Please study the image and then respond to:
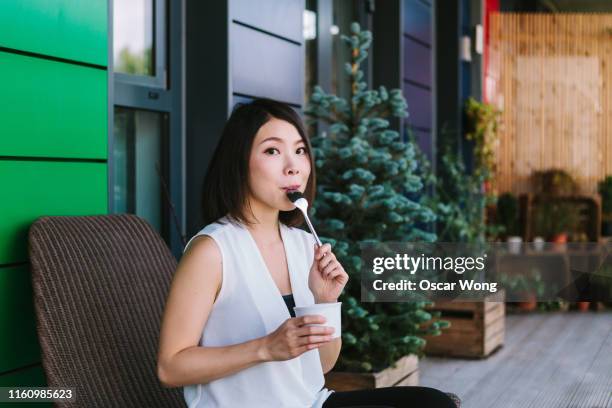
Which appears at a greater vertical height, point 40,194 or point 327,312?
point 40,194

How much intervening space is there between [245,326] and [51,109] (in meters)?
0.83

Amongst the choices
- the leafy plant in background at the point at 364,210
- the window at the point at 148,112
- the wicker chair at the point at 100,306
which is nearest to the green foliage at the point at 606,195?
the leafy plant in background at the point at 364,210

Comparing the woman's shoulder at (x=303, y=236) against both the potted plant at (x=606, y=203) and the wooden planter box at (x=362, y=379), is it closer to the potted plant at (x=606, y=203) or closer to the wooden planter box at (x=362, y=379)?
the wooden planter box at (x=362, y=379)

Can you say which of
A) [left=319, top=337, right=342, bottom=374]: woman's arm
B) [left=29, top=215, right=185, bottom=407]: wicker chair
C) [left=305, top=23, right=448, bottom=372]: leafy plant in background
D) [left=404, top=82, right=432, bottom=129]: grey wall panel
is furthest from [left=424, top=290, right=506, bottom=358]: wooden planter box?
[left=319, top=337, right=342, bottom=374]: woman's arm

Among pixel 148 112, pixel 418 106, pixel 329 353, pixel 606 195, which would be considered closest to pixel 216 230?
pixel 329 353

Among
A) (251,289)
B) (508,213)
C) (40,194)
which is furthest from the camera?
(508,213)

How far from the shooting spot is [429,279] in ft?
13.3

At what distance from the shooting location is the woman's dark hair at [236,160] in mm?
1617

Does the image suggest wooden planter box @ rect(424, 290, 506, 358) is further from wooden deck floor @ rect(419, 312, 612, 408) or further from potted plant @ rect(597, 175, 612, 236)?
potted plant @ rect(597, 175, 612, 236)

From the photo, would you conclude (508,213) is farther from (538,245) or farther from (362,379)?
(362,379)

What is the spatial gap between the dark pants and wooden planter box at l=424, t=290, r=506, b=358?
2.76m

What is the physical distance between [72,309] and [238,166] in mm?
548

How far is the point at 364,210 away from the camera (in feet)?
10.5

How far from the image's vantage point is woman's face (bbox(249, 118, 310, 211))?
63.1 inches
